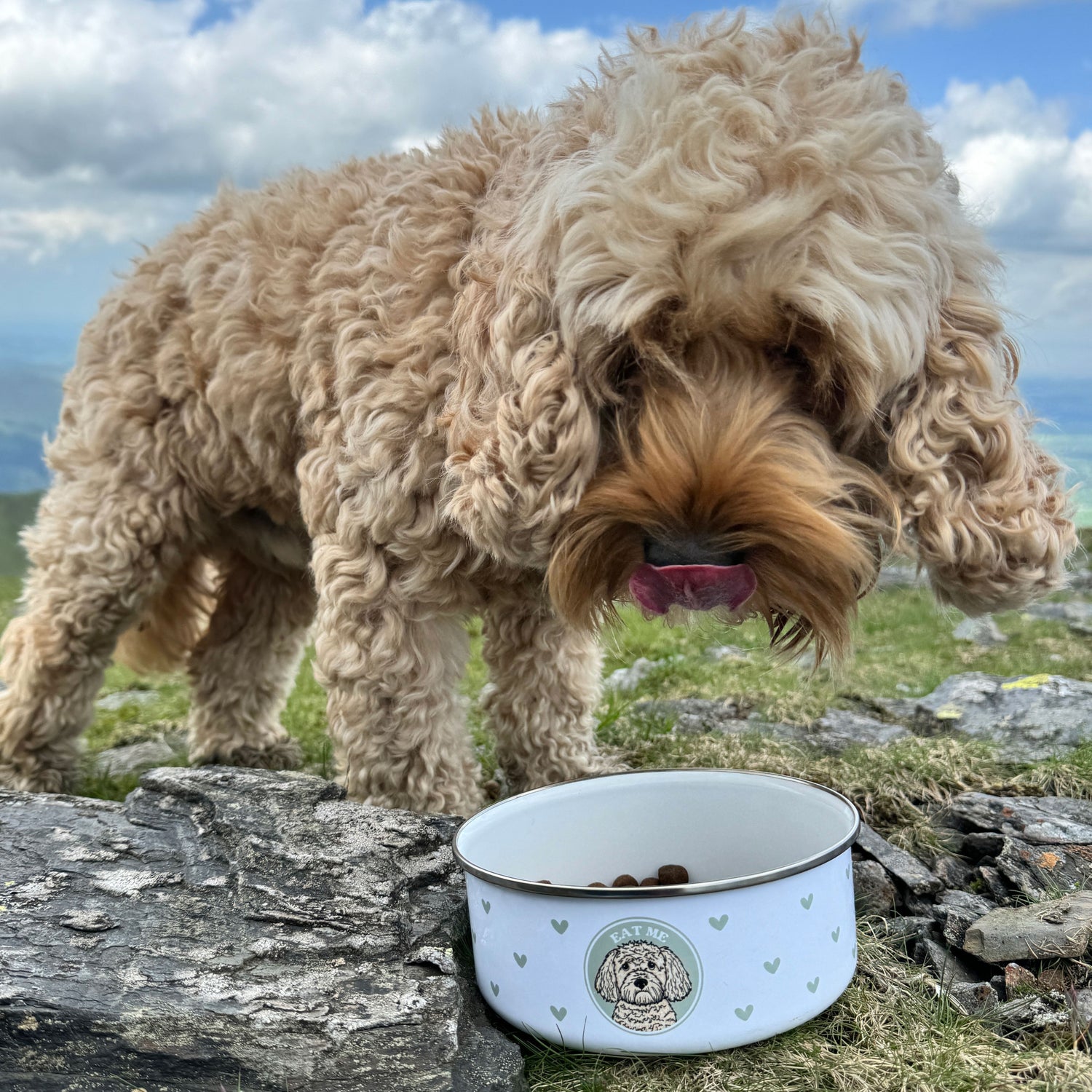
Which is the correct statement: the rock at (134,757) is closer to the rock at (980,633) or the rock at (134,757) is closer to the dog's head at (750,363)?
the dog's head at (750,363)

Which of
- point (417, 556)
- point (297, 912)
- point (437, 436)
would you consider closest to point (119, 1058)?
point (297, 912)

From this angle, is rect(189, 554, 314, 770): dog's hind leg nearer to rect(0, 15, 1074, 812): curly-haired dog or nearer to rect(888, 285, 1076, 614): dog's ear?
rect(0, 15, 1074, 812): curly-haired dog

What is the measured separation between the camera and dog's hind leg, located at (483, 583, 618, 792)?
3.83 metres

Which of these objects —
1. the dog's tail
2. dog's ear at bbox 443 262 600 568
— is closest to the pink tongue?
dog's ear at bbox 443 262 600 568

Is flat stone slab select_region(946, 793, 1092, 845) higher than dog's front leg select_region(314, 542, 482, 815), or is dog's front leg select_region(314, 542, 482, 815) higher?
dog's front leg select_region(314, 542, 482, 815)

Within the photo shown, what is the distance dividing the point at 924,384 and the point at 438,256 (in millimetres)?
1298

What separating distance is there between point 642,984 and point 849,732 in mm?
2308

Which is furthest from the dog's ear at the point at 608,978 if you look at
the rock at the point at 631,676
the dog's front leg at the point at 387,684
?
the rock at the point at 631,676

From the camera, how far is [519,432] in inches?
100

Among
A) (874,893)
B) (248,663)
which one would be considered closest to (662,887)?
(874,893)

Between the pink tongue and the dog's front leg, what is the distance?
833 mm

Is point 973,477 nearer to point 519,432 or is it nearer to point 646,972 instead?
point 519,432

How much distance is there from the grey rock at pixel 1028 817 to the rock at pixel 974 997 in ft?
2.17

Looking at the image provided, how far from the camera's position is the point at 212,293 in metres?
3.83
